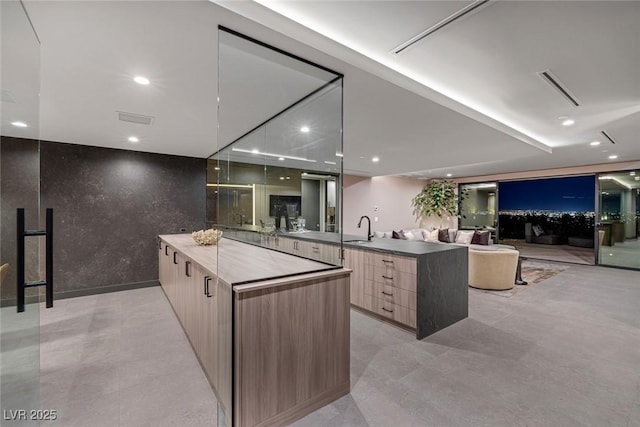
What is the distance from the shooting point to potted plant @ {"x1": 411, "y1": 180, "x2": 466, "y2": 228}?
852cm

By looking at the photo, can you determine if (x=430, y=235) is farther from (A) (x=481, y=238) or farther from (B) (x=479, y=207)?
(B) (x=479, y=207)

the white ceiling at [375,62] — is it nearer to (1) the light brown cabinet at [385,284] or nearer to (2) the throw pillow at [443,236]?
(1) the light brown cabinet at [385,284]

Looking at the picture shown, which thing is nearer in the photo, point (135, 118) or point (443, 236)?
point (135, 118)

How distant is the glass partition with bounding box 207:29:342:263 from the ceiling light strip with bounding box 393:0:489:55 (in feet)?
1.68

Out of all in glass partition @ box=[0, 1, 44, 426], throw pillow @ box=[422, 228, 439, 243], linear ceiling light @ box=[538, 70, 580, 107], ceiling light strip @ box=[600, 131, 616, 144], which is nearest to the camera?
glass partition @ box=[0, 1, 44, 426]

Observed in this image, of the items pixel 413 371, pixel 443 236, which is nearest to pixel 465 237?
pixel 443 236

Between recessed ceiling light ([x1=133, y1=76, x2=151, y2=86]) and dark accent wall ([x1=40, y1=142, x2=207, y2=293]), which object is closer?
recessed ceiling light ([x1=133, y1=76, x2=151, y2=86])

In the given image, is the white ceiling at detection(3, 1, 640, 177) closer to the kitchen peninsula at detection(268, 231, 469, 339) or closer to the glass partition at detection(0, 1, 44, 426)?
the glass partition at detection(0, 1, 44, 426)

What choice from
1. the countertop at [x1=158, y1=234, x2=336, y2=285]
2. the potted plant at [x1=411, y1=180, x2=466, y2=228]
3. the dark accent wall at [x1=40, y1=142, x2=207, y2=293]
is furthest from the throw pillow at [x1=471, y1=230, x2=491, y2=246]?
the dark accent wall at [x1=40, y1=142, x2=207, y2=293]

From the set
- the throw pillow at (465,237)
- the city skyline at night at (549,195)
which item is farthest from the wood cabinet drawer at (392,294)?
the city skyline at night at (549,195)

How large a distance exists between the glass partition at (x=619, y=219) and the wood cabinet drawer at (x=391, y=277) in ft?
22.6

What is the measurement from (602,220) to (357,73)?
813 centimetres

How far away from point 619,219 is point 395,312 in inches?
291

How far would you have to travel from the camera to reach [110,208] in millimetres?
4277
